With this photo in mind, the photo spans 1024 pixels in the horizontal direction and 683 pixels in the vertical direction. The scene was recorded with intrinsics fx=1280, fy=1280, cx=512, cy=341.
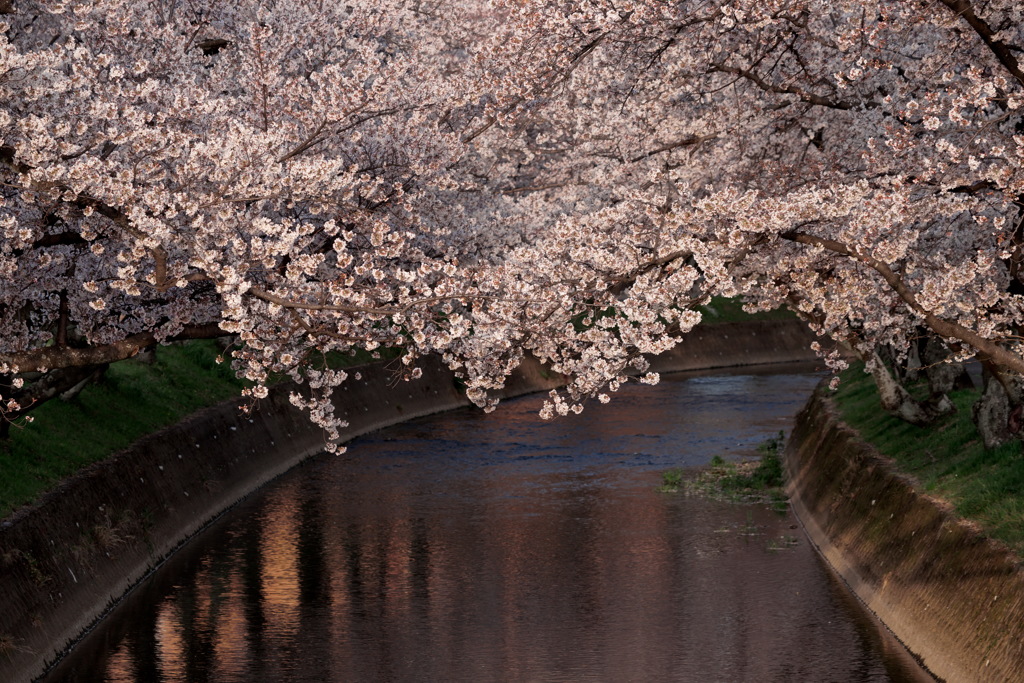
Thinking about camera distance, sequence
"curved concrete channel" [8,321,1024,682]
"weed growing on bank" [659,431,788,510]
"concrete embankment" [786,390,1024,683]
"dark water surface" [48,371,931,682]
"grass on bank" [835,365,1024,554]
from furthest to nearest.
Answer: "weed growing on bank" [659,431,788,510] → "dark water surface" [48,371,931,682] → "grass on bank" [835,365,1024,554] → "curved concrete channel" [8,321,1024,682] → "concrete embankment" [786,390,1024,683]

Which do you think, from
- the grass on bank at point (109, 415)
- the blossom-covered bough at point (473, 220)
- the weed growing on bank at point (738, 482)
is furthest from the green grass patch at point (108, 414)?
the weed growing on bank at point (738, 482)

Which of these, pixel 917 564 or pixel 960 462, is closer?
pixel 917 564

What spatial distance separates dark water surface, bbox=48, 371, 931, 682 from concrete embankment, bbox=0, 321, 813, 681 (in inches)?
19.2

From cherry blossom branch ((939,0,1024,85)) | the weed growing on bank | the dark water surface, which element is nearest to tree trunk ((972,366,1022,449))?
the dark water surface

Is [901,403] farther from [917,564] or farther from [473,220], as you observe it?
[473,220]

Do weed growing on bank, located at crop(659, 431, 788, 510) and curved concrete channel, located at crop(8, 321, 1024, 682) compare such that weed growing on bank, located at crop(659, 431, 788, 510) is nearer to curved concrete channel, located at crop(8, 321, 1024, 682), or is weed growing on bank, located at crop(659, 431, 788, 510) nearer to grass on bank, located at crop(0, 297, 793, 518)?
curved concrete channel, located at crop(8, 321, 1024, 682)

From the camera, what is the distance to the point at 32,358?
1362cm

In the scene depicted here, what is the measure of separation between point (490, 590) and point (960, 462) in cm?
736

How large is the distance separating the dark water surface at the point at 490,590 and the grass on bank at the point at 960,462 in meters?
2.07

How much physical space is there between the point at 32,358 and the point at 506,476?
1786cm

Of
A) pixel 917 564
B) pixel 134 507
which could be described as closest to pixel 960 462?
pixel 917 564

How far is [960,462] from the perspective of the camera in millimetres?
19125

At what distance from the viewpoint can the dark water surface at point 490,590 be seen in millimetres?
16078

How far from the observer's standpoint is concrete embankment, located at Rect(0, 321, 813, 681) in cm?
1613
